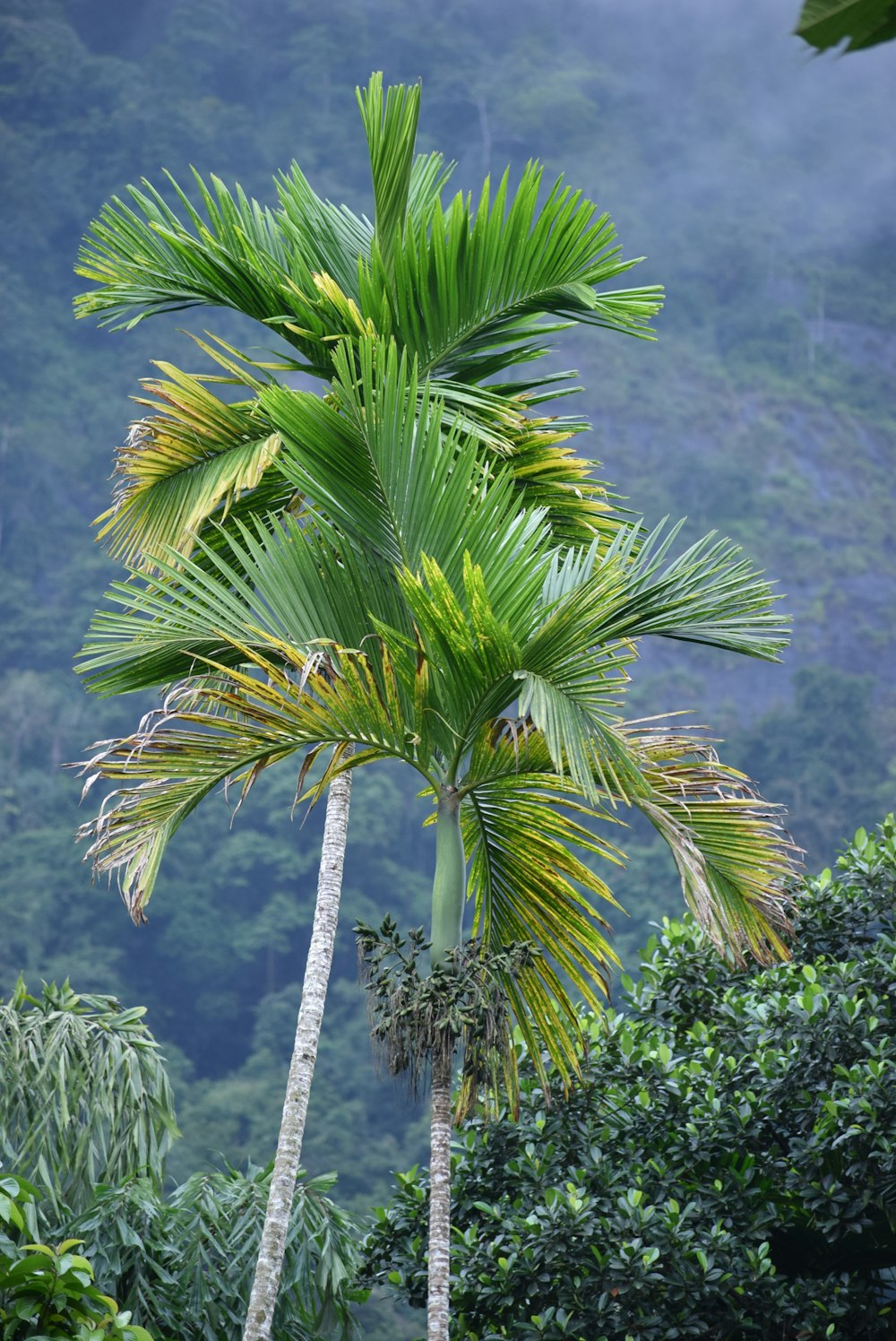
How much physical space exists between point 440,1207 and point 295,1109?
24.4 inches

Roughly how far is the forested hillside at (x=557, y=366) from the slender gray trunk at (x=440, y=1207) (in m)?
24.2

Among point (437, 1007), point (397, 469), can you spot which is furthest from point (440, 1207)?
point (397, 469)

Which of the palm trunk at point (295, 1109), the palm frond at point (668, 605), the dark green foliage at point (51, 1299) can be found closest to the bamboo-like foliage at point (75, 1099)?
the palm trunk at point (295, 1109)

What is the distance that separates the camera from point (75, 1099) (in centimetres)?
631

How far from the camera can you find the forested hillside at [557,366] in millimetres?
42844

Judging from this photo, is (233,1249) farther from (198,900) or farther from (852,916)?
(198,900)

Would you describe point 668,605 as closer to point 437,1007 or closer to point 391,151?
point 437,1007

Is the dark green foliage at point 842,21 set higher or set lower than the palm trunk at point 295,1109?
higher

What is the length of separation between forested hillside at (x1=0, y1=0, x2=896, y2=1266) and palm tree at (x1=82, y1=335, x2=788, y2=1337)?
2390cm

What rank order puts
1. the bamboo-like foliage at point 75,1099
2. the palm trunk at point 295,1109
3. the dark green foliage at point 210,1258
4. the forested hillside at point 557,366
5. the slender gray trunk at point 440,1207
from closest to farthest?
the slender gray trunk at point 440,1207, the palm trunk at point 295,1109, the dark green foliage at point 210,1258, the bamboo-like foliage at point 75,1099, the forested hillside at point 557,366

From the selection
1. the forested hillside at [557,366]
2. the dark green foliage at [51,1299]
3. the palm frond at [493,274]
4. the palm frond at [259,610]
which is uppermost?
the forested hillside at [557,366]

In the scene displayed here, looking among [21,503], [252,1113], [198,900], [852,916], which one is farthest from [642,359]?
[852,916]

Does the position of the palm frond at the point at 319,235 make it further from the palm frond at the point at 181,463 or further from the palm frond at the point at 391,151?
the palm frond at the point at 181,463

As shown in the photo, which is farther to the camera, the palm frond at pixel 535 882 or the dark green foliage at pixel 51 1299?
the palm frond at pixel 535 882
